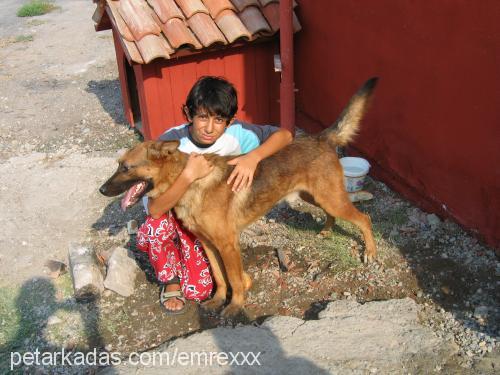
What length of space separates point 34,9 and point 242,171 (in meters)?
15.2

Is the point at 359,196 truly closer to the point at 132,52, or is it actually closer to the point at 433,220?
the point at 433,220

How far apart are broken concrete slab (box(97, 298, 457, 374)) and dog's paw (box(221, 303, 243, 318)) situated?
0.21 meters

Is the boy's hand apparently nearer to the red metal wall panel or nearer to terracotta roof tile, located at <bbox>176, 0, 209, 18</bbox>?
terracotta roof tile, located at <bbox>176, 0, 209, 18</bbox>

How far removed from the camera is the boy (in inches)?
146

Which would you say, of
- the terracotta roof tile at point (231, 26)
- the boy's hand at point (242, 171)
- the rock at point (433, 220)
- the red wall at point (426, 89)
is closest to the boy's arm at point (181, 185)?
the boy's hand at point (242, 171)

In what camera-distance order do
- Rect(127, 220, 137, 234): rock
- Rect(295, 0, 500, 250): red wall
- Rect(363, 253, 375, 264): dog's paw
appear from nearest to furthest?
Rect(295, 0, 500, 250): red wall, Rect(363, 253, 375, 264): dog's paw, Rect(127, 220, 137, 234): rock

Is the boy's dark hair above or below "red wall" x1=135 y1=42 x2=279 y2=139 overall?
above

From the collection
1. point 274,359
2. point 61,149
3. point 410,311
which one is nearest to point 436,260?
point 410,311

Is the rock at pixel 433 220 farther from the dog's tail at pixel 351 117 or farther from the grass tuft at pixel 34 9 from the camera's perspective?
the grass tuft at pixel 34 9

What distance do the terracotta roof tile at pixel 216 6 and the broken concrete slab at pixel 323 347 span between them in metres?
4.15

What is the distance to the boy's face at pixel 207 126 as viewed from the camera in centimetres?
378

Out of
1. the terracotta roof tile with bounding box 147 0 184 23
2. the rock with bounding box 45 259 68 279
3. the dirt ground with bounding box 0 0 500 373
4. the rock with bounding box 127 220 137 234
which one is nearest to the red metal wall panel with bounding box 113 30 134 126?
the dirt ground with bounding box 0 0 500 373

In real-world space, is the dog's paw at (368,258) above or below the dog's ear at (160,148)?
below

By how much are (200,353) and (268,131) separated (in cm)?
197
